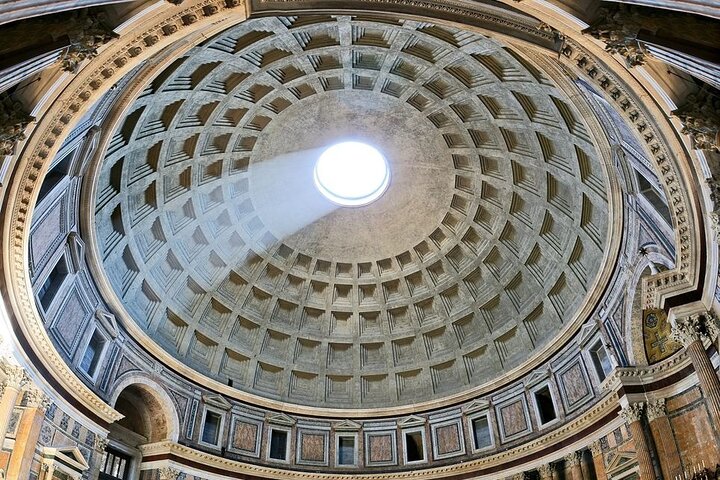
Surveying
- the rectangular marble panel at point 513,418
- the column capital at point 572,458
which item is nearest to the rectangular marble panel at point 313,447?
the rectangular marble panel at point 513,418

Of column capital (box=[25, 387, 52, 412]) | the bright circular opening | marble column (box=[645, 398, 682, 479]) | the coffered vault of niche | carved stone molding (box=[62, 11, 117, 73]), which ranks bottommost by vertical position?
marble column (box=[645, 398, 682, 479])

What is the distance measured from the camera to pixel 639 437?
2100 centimetres

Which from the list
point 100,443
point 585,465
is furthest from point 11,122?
point 585,465

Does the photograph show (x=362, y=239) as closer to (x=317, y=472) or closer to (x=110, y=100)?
(x=317, y=472)

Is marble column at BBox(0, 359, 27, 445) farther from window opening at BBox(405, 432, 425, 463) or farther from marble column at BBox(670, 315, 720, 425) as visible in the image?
marble column at BBox(670, 315, 720, 425)

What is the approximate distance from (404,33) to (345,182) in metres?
12.5

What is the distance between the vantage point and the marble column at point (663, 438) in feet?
65.7

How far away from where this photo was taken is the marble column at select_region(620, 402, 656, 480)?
66.7 feet

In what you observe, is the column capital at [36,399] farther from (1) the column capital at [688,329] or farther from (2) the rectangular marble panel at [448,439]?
(1) the column capital at [688,329]

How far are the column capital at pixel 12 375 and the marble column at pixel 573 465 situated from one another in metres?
20.3

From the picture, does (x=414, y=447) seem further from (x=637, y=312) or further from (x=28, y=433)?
(x=28, y=433)

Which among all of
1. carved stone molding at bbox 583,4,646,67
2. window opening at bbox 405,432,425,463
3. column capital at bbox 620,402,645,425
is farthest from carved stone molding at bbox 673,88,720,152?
window opening at bbox 405,432,425,463

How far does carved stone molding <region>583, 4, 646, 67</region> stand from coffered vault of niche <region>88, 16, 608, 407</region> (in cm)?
1019

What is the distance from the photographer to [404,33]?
23781mm
